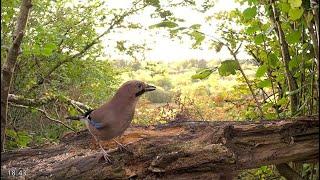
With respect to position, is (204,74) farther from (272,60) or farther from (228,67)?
(272,60)

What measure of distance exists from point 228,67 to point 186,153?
2.74 ft

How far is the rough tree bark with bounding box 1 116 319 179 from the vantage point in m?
1.88

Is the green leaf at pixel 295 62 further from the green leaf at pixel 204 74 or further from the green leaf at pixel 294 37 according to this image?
the green leaf at pixel 204 74

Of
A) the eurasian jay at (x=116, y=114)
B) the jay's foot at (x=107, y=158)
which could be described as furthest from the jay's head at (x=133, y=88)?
the jay's foot at (x=107, y=158)

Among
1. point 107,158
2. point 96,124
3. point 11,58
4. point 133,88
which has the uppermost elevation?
point 11,58

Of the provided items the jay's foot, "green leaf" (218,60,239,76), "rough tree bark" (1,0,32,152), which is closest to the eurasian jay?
the jay's foot

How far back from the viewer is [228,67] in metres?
2.57

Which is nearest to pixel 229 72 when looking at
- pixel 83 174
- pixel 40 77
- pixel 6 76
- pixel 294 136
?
pixel 294 136

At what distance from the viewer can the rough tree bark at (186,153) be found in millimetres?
1877

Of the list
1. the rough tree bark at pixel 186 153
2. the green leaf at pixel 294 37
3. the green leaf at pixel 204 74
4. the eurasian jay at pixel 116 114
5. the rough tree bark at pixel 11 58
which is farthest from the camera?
the green leaf at pixel 204 74

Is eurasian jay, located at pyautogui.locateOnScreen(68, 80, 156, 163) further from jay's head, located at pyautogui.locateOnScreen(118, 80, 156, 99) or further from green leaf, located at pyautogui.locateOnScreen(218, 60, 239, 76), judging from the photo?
green leaf, located at pyautogui.locateOnScreen(218, 60, 239, 76)

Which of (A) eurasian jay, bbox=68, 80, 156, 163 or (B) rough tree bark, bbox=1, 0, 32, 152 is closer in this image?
(B) rough tree bark, bbox=1, 0, 32, 152

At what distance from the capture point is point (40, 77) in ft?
19.1

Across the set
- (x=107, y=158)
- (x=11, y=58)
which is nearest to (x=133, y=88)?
(x=107, y=158)
